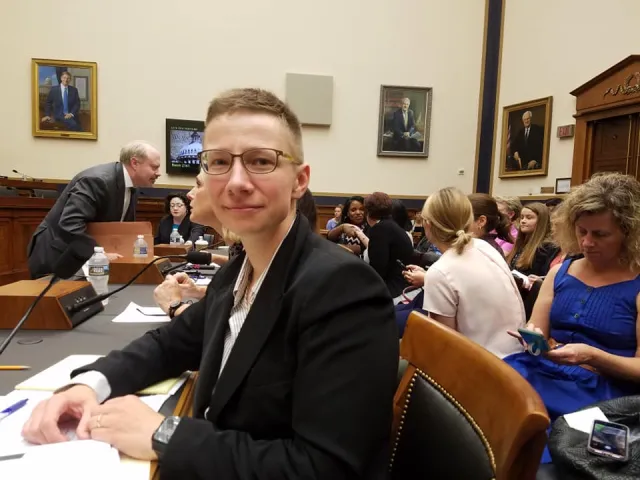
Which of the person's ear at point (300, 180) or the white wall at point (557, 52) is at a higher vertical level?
the white wall at point (557, 52)

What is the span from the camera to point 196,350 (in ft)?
3.99

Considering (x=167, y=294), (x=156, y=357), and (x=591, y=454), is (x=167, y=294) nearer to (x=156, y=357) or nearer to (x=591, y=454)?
(x=156, y=357)

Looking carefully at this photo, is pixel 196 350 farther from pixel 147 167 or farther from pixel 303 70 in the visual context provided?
pixel 303 70

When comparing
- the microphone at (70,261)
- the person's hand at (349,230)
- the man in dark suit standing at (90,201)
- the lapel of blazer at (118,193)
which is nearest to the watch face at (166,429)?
the microphone at (70,261)

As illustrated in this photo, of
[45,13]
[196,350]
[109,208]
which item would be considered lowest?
[196,350]

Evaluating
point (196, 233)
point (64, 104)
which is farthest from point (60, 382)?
A: point (64, 104)

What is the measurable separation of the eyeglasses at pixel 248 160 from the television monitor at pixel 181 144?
7.16m

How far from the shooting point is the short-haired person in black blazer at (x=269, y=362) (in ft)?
2.56

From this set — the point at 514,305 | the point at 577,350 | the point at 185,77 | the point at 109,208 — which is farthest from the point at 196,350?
the point at 185,77

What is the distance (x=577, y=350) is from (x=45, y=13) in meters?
8.62

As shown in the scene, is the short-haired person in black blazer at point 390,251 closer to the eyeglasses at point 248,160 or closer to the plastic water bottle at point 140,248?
the plastic water bottle at point 140,248

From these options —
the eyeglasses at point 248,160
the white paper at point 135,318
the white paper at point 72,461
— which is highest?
the eyeglasses at point 248,160

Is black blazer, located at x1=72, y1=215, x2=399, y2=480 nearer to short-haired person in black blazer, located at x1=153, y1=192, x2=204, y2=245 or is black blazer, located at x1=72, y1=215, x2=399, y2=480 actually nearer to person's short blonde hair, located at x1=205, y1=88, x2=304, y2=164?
person's short blonde hair, located at x1=205, y1=88, x2=304, y2=164

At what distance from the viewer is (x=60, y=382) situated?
3.64 ft
